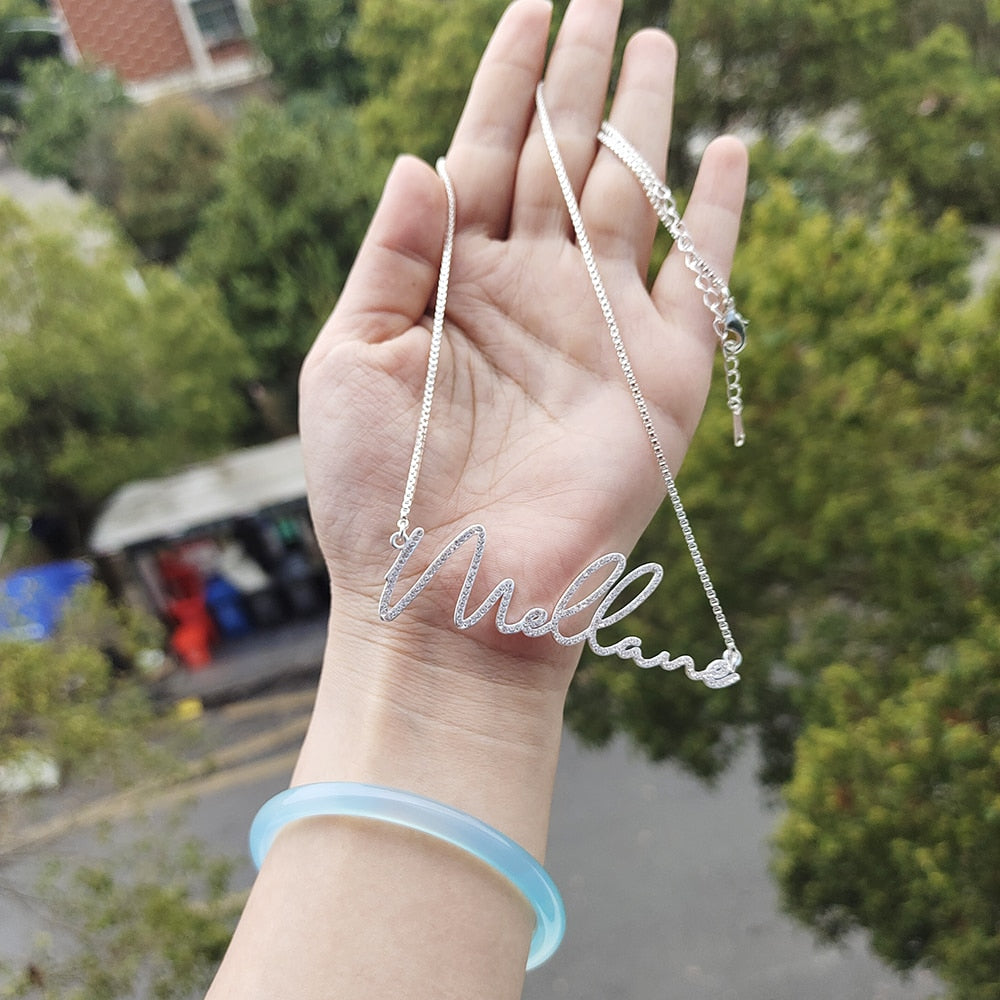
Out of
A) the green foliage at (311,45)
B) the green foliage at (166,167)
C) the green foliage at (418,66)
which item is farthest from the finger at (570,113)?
the green foliage at (311,45)

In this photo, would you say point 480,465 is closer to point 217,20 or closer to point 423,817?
point 423,817

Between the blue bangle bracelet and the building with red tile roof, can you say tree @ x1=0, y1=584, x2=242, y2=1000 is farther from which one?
the building with red tile roof

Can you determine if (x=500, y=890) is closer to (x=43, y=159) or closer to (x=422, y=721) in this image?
(x=422, y=721)

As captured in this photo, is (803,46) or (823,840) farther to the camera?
(803,46)

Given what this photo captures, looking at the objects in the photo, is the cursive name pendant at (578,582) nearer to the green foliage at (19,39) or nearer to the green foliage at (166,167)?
the green foliage at (19,39)

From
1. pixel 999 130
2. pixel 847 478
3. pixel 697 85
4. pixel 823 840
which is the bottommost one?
pixel 823 840

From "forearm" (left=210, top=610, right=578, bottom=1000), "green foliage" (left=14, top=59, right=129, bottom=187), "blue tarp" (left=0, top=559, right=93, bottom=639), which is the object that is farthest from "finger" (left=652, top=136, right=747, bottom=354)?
"green foliage" (left=14, top=59, right=129, bottom=187)

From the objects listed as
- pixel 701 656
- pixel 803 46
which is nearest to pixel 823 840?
pixel 701 656
